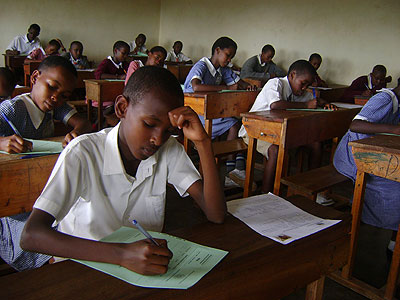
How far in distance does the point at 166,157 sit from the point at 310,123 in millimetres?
1640

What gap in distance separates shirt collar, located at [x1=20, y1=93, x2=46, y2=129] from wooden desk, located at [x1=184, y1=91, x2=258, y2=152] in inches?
56.3

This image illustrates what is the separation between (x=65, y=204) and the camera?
95cm

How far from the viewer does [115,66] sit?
5.33 m

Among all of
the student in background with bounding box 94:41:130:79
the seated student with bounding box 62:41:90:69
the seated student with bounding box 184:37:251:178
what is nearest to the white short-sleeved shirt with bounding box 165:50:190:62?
the seated student with bounding box 62:41:90:69

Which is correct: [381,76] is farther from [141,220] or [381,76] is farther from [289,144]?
[141,220]

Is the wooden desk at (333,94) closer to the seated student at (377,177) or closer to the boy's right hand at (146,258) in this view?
the seated student at (377,177)

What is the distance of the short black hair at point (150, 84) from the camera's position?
3.55 feet

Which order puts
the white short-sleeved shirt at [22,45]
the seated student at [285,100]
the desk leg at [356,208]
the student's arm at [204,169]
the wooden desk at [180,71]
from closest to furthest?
the student's arm at [204,169], the desk leg at [356,208], the seated student at [285,100], the wooden desk at [180,71], the white short-sleeved shirt at [22,45]

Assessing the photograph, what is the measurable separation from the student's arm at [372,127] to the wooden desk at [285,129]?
342mm

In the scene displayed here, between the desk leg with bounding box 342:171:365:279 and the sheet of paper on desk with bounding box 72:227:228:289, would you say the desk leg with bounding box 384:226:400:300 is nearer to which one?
the desk leg with bounding box 342:171:365:279

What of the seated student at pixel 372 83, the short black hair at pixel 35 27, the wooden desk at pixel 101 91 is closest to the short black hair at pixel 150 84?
the wooden desk at pixel 101 91

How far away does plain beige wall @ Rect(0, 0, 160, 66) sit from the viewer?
27.7 ft

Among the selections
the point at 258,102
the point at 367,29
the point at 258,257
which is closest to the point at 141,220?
the point at 258,257

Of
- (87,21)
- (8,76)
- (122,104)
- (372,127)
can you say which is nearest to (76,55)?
(87,21)
